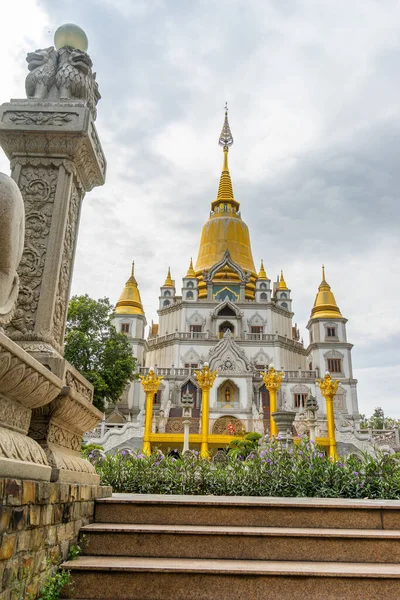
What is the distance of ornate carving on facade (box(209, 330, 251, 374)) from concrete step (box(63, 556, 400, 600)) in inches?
1264

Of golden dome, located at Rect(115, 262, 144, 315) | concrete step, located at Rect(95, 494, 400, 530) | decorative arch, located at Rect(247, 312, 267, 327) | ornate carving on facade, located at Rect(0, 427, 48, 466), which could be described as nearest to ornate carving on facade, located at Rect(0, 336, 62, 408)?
ornate carving on facade, located at Rect(0, 427, 48, 466)

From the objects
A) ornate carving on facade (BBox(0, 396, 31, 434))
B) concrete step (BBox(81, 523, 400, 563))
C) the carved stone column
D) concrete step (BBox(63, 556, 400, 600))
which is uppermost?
the carved stone column

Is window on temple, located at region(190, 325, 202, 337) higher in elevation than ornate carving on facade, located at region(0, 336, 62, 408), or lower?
higher

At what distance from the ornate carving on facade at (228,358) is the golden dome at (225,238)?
9242mm

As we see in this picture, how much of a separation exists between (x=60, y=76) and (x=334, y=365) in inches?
1517

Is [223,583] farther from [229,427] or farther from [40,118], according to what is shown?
[229,427]

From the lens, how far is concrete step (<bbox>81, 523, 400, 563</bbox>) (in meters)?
3.95

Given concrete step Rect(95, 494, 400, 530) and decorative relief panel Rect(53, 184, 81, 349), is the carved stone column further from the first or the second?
concrete step Rect(95, 494, 400, 530)

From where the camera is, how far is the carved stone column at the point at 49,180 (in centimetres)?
461

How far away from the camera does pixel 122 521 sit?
14.8 feet

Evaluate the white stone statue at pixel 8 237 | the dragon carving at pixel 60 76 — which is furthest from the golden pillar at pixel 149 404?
the white stone statue at pixel 8 237

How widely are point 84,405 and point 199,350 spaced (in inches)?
1405

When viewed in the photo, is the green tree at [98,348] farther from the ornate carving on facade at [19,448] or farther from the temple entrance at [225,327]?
the ornate carving on facade at [19,448]

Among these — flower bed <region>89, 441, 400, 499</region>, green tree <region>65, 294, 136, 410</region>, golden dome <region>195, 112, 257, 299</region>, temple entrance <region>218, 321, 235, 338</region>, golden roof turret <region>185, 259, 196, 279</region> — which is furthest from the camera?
golden dome <region>195, 112, 257, 299</region>
